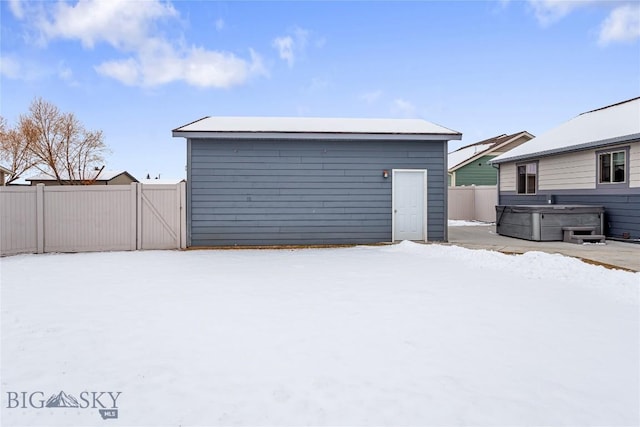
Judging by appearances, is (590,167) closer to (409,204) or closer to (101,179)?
(409,204)

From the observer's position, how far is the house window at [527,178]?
46.7 ft

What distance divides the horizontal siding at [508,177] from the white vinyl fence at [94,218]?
12.3 m

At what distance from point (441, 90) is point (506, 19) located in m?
3.27

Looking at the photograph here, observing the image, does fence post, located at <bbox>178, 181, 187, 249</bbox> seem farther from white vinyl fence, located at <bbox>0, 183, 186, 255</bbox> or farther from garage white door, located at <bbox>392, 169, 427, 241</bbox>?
garage white door, located at <bbox>392, 169, 427, 241</bbox>

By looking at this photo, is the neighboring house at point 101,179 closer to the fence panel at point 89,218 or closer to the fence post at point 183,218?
the fence panel at point 89,218

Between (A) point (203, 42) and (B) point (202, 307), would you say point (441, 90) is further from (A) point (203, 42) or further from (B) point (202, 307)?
(B) point (202, 307)

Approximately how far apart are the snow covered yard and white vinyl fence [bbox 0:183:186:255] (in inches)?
124

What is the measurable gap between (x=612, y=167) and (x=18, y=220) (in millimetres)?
15396

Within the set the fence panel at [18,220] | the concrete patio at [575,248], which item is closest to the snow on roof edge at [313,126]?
the concrete patio at [575,248]

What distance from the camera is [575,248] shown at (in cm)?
924

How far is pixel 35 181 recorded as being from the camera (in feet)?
104

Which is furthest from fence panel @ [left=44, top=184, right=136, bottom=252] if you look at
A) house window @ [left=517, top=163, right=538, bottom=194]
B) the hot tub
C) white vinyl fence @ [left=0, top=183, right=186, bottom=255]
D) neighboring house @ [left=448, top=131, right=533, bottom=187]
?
neighboring house @ [left=448, top=131, right=533, bottom=187]

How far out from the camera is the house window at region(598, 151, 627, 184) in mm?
10570

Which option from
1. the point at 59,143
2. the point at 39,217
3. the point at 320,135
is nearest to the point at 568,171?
the point at 320,135
